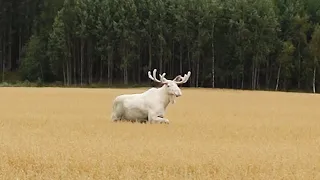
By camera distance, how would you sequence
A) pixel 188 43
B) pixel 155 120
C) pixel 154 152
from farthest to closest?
pixel 188 43 < pixel 155 120 < pixel 154 152

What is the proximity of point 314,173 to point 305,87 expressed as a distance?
58686 mm

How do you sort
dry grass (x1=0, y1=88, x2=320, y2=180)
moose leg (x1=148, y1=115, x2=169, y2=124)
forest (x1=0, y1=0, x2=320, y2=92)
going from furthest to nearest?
forest (x1=0, y1=0, x2=320, y2=92) < moose leg (x1=148, y1=115, x2=169, y2=124) < dry grass (x1=0, y1=88, x2=320, y2=180)

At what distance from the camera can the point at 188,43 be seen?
212 ft

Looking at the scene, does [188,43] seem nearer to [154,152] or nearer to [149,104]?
[149,104]

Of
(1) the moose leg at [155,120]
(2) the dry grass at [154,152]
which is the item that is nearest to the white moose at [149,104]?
(1) the moose leg at [155,120]

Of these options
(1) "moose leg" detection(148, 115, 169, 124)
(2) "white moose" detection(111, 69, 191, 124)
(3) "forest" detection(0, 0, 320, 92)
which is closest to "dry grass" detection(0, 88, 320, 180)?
(1) "moose leg" detection(148, 115, 169, 124)

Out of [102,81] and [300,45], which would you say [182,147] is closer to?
[300,45]

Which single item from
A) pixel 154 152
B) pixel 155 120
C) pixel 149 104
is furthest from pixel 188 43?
pixel 154 152

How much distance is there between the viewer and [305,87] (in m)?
65.8

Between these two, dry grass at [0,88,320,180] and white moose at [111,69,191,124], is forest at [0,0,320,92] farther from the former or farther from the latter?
→ dry grass at [0,88,320,180]

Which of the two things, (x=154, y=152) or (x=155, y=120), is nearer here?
(x=154, y=152)

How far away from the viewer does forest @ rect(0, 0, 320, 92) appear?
62312 mm

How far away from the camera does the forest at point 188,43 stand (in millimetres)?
62312

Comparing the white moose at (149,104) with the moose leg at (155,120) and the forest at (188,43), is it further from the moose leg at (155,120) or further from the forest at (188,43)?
the forest at (188,43)
